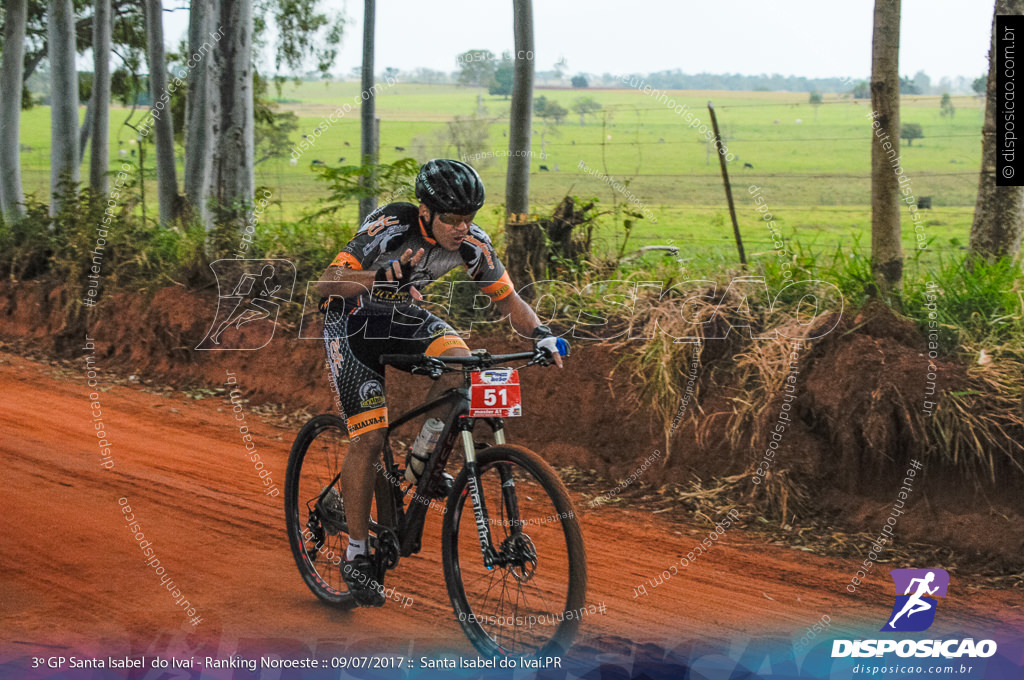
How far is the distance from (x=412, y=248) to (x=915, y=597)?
3.37 meters

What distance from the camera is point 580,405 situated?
7.54m

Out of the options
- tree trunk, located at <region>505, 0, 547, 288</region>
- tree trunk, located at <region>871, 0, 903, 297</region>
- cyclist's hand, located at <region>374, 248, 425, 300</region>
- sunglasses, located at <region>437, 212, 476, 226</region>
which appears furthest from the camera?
tree trunk, located at <region>505, 0, 547, 288</region>

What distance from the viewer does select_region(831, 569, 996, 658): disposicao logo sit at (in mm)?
4426

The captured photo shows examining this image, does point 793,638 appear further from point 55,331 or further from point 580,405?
point 55,331

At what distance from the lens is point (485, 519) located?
13.1ft

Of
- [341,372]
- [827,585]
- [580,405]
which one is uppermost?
[341,372]

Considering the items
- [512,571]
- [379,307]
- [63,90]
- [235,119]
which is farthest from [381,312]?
[63,90]

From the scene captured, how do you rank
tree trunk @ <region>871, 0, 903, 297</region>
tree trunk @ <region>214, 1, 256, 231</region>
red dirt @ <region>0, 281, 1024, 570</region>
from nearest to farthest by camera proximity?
red dirt @ <region>0, 281, 1024, 570</region> < tree trunk @ <region>871, 0, 903, 297</region> < tree trunk @ <region>214, 1, 256, 231</region>

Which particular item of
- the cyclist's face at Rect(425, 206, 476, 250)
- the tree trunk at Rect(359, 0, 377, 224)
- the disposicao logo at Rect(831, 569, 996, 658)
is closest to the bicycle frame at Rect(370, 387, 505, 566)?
the cyclist's face at Rect(425, 206, 476, 250)

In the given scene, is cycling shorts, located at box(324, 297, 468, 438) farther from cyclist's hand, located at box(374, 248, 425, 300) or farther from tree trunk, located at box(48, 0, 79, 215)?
tree trunk, located at box(48, 0, 79, 215)

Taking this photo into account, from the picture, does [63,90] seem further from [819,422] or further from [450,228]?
[819,422]

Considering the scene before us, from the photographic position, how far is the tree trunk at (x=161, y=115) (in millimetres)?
15312

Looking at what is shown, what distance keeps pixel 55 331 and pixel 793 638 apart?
10.0 meters

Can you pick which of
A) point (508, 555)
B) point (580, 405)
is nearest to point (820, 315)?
point (580, 405)
